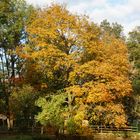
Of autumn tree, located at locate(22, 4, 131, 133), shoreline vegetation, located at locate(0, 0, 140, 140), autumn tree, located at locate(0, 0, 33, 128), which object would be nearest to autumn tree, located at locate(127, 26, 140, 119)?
shoreline vegetation, located at locate(0, 0, 140, 140)

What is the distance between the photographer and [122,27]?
→ 3322 inches

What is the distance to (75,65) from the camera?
131 ft

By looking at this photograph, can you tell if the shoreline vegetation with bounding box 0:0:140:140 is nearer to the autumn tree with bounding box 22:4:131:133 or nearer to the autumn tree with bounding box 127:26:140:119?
the autumn tree with bounding box 22:4:131:133

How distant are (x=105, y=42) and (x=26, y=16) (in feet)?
37.1

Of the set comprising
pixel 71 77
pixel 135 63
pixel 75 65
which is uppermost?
pixel 135 63

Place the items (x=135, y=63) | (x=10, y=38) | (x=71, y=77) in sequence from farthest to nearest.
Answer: (x=135, y=63), (x=10, y=38), (x=71, y=77)

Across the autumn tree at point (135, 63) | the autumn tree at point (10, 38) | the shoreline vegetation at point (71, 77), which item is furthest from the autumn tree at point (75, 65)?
the autumn tree at point (135, 63)

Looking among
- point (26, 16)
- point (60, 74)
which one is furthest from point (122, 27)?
point (60, 74)

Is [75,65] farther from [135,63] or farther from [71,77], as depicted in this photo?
[135,63]

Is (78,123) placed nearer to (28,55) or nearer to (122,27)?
(28,55)

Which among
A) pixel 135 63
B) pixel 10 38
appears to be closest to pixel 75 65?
pixel 10 38

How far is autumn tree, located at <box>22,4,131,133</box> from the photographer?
130ft

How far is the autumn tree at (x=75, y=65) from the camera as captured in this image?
39719 millimetres

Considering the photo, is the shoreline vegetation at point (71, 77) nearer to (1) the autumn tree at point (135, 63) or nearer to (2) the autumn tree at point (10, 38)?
(2) the autumn tree at point (10, 38)
